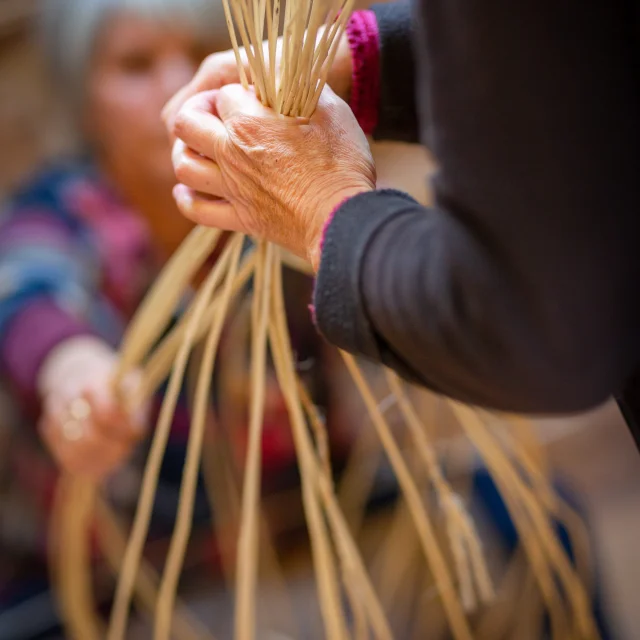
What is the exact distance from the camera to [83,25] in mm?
929

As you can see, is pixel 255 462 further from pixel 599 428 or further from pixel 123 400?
pixel 599 428

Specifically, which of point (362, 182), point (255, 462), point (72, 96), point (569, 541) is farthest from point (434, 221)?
point (72, 96)

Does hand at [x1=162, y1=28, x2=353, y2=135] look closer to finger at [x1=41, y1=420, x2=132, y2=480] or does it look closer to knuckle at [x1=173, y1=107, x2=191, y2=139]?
knuckle at [x1=173, y1=107, x2=191, y2=139]

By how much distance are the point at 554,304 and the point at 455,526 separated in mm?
351

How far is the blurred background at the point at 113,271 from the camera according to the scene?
858 mm

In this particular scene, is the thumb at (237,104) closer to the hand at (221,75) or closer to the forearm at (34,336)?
the hand at (221,75)

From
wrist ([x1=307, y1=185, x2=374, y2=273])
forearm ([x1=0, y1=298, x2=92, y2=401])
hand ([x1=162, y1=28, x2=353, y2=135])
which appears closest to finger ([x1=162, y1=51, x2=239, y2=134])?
hand ([x1=162, y1=28, x2=353, y2=135])

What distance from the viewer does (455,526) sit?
58cm

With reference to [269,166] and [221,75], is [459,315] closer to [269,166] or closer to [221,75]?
[269,166]

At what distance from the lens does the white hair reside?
0.88 meters

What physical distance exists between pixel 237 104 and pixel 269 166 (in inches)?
2.1

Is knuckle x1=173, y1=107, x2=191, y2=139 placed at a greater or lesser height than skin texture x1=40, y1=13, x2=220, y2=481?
greater

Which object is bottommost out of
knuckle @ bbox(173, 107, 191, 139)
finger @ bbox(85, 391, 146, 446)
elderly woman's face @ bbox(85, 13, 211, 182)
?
finger @ bbox(85, 391, 146, 446)

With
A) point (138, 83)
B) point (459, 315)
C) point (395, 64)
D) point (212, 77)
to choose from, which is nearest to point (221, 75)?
point (212, 77)
